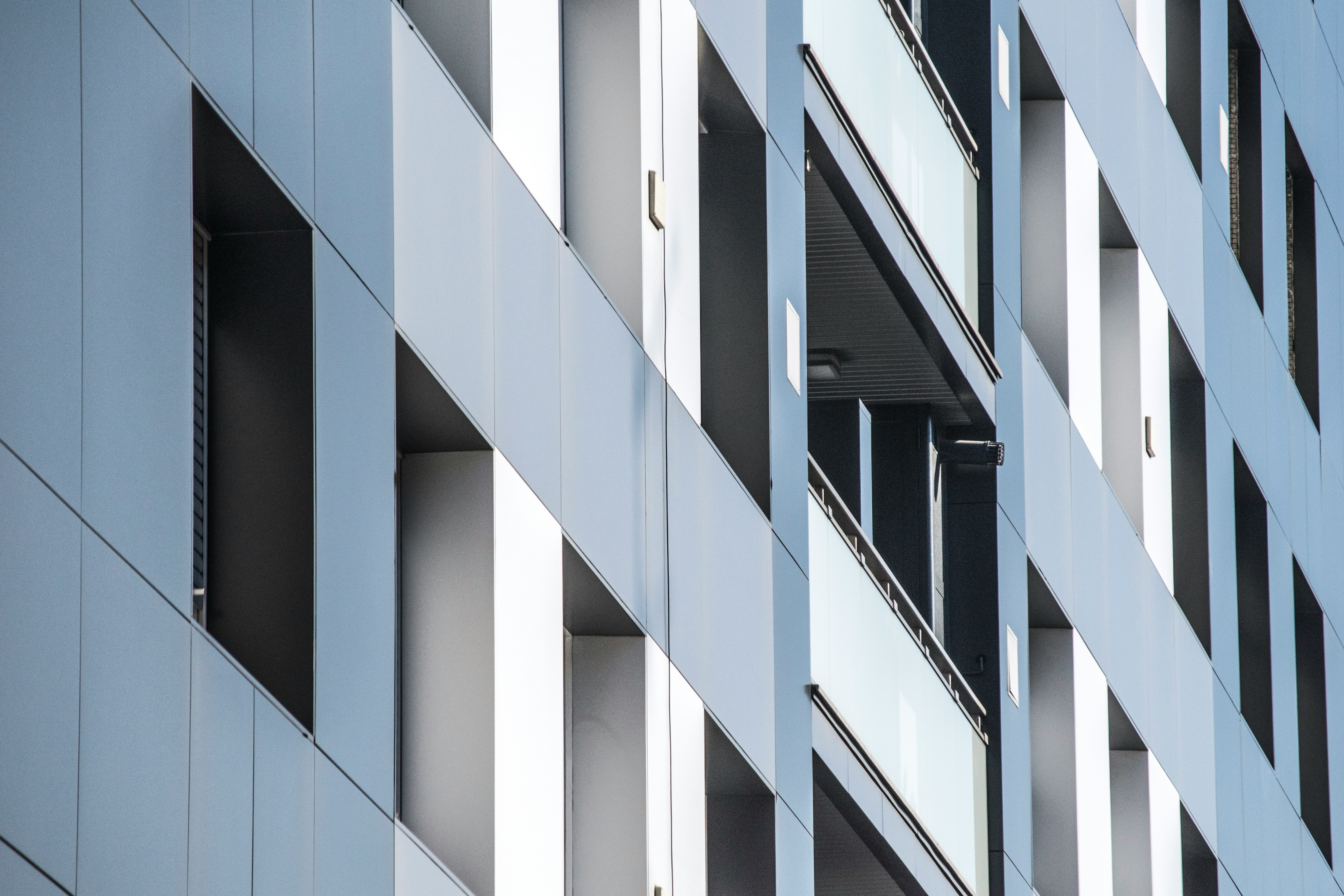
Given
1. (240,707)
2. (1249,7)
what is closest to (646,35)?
(240,707)

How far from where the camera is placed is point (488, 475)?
10.3 m

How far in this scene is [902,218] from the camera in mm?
17375

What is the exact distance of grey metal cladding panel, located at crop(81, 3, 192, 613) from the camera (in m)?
7.11

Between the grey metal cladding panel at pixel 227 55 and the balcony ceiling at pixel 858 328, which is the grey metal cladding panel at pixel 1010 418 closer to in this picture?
the balcony ceiling at pixel 858 328

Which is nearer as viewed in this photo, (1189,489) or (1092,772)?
(1092,772)

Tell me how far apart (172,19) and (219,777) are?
241 cm

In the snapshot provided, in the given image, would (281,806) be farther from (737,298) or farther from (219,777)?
(737,298)

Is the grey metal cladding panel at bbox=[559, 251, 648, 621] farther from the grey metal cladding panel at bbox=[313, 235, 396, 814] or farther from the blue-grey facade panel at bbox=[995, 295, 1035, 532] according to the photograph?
the blue-grey facade panel at bbox=[995, 295, 1035, 532]

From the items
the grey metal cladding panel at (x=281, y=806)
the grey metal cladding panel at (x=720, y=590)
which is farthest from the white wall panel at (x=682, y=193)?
the grey metal cladding panel at (x=281, y=806)

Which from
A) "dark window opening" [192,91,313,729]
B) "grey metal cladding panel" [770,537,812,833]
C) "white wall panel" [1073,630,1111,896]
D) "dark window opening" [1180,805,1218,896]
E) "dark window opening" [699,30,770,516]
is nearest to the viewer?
"dark window opening" [192,91,313,729]

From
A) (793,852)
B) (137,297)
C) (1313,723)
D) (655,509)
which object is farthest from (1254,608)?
(137,297)

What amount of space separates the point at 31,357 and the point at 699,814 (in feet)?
22.8

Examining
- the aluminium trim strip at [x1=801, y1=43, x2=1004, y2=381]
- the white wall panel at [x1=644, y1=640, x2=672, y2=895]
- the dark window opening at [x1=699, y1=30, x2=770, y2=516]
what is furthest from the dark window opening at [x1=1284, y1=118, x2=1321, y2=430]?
the white wall panel at [x1=644, y1=640, x2=672, y2=895]

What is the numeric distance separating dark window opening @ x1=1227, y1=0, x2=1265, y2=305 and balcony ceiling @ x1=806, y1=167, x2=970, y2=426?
11322 mm
